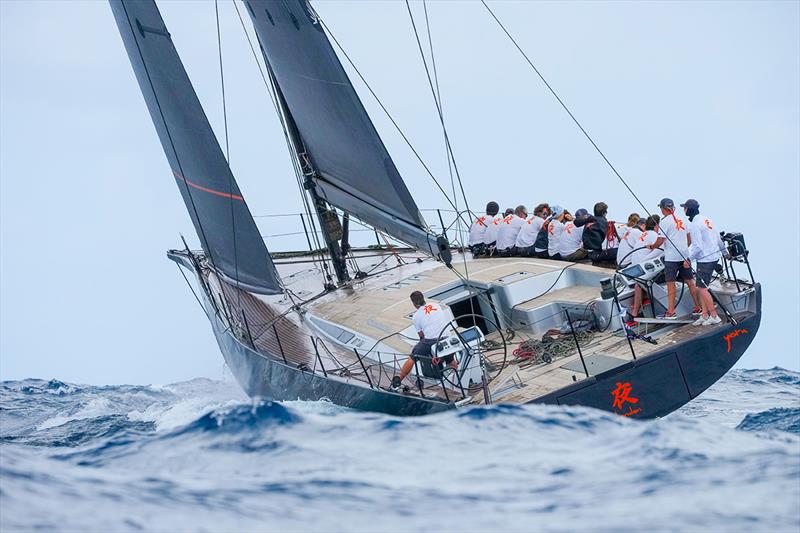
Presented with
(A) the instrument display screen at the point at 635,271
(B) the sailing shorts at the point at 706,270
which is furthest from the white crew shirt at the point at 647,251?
(B) the sailing shorts at the point at 706,270

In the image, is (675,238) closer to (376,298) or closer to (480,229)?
(376,298)

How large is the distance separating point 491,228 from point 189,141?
447 centimetres

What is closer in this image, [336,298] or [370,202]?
[370,202]

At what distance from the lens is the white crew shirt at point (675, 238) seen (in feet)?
34.0

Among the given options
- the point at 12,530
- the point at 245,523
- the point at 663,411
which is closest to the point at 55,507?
the point at 12,530

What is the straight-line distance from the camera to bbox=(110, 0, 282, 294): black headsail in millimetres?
12562

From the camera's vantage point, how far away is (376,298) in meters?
12.9

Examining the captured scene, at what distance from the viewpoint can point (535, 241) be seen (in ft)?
45.5

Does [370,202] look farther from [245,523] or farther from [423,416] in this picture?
[245,523]

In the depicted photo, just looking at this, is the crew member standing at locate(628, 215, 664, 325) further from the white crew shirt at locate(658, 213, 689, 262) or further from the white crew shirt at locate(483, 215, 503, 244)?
the white crew shirt at locate(483, 215, 503, 244)

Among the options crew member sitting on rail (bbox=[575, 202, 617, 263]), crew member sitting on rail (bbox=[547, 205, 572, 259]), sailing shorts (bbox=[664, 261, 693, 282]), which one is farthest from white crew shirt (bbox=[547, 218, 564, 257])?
sailing shorts (bbox=[664, 261, 693, 282])

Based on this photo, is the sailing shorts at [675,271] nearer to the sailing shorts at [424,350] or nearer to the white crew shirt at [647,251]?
the white crew shirt at [647,251]

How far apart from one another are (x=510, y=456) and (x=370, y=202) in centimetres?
488

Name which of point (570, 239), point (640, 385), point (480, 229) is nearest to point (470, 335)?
point (640, 385)
